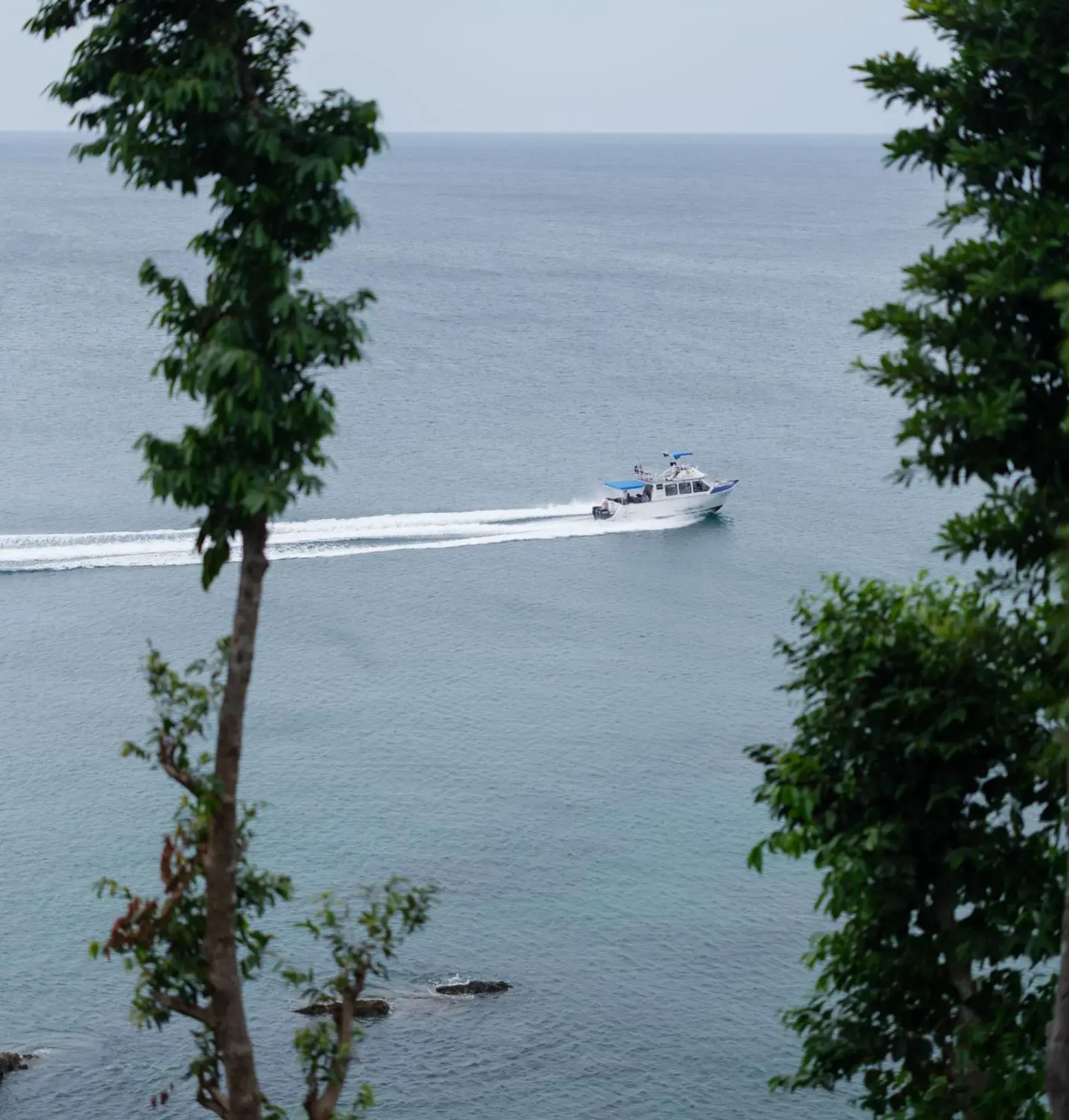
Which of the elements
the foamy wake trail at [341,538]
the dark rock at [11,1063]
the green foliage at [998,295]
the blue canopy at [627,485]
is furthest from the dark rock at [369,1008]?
the blue canopy at [627,485]

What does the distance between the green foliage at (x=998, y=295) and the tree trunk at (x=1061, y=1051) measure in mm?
3976

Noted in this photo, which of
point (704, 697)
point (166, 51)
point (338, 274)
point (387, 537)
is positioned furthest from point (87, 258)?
point (166, 51)

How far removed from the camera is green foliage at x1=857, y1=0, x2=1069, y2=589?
16812 millimetres

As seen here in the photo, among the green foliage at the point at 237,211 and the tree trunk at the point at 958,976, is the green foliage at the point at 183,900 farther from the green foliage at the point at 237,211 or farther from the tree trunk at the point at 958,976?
the tree trunk at the point at 958,976

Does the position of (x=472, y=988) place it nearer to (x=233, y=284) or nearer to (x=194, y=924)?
(x=194, y=924)

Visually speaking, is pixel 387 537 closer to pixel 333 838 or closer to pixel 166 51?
pixel 333 838

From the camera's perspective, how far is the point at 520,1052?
144 feet

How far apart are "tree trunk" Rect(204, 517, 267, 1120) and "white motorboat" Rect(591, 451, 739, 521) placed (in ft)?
253

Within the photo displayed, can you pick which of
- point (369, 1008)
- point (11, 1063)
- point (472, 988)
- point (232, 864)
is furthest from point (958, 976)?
point (11, 1063)

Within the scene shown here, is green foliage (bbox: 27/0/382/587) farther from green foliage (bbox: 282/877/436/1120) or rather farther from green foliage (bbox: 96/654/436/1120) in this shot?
green foliage (bbox: 282/877/436/1120)

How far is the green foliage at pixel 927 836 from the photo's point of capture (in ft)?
56.7

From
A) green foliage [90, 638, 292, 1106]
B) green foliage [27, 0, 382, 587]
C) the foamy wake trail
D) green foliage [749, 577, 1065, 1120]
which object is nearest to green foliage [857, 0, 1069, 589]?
green foliage [749, 577, 1065, 1120]

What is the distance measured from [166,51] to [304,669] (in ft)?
185

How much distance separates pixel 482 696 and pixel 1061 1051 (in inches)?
2146
